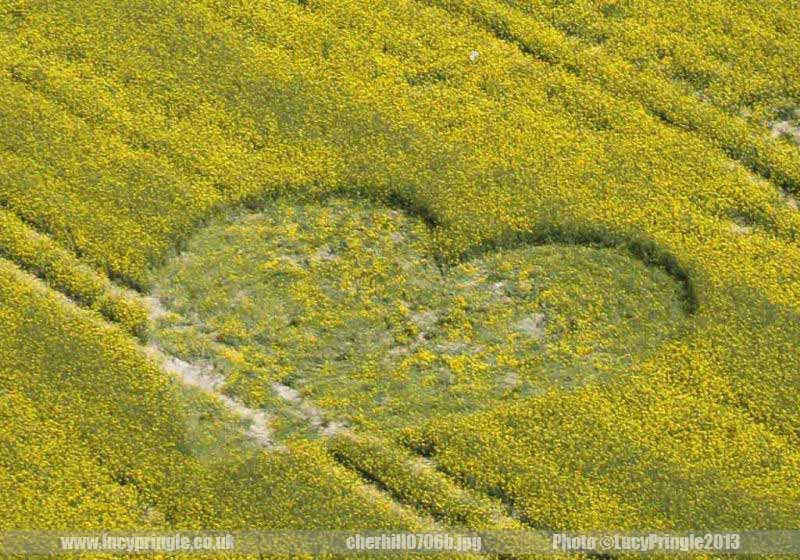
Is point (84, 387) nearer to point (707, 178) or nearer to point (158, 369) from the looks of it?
point (158, 369)

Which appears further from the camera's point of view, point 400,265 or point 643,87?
point 643,87

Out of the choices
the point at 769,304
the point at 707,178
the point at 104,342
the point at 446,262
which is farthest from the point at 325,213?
the point at 769,304

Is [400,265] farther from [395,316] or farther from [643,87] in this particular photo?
[643,87]

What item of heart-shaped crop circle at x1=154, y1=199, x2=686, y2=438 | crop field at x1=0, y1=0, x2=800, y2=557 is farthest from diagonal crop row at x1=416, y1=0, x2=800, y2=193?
heart-shaped crop circle at x1=154, y1=199, x2=686, y2=438

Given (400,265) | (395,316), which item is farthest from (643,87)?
(395,316)

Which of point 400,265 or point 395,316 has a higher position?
point 400,265

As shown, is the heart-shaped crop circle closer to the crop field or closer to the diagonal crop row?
the crop field

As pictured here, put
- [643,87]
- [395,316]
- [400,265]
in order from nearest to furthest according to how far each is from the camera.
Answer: [395,316] → [400,265] → [643,87]

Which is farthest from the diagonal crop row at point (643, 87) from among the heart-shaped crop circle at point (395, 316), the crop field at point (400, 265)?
the heart-shaped crop circle at point (395, 316)
